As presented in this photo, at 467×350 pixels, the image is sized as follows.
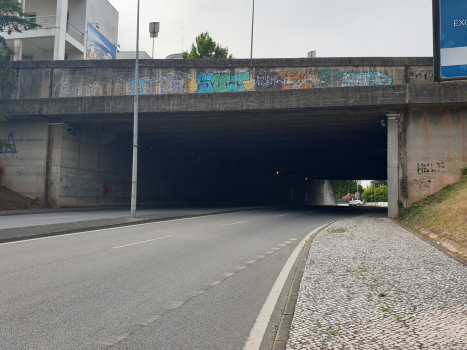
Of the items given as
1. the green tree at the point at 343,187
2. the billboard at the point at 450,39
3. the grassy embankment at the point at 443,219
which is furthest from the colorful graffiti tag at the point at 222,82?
the green tree at the point at 343,187

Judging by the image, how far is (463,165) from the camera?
21438mm

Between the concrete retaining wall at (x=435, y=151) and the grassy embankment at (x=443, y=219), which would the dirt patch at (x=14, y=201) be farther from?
the concrete retaining wall at (x=435, y=151)

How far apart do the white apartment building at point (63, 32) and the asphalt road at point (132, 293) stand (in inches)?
1359

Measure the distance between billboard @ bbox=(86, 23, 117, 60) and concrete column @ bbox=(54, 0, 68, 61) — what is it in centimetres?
478

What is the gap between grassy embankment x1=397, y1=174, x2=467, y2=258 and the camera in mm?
10836

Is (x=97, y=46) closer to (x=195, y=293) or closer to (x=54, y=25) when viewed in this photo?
(x=54, y=25)

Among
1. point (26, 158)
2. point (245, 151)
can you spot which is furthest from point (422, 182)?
point (26, 158)

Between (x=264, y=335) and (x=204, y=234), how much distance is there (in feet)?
33.8

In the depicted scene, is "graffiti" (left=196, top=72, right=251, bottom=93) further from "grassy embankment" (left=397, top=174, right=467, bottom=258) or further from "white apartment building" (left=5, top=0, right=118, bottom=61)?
"white apartment building" (left=5, top=0, right=118, bottom=61)

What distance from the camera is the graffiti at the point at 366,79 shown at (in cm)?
2359

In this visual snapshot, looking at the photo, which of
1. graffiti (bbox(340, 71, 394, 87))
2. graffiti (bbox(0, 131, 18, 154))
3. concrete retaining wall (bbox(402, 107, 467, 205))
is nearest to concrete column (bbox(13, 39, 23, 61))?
graffiti (bbox(0, 131, 18, 154))

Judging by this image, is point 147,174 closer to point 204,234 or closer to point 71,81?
point 71,81

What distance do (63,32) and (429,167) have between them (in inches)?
1372

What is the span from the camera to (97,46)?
47500mm
